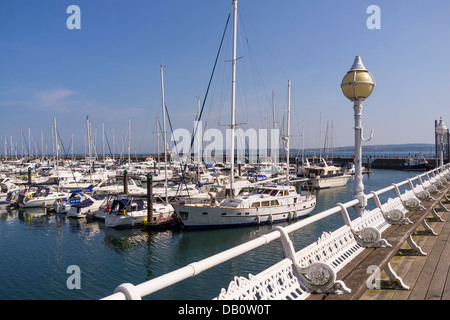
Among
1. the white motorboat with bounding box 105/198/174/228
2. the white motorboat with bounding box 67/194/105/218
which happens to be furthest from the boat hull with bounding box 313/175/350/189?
the white motorboat with bounding box 67/194/105/218

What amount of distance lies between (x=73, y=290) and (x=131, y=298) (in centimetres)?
A: 1455

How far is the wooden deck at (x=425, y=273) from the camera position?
4.69 meters

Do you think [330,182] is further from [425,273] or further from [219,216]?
[425,273]

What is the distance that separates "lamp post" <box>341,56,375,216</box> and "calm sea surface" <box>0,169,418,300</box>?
29.3 ft

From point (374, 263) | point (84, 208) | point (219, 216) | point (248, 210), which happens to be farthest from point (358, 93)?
point (84, 208)

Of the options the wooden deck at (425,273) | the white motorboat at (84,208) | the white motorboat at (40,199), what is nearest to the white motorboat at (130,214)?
the white motorboat at (84,208)

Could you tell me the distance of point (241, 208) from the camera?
25375mm

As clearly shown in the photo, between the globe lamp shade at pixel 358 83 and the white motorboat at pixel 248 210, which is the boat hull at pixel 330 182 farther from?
the globe lamp shade at pixel 358 83

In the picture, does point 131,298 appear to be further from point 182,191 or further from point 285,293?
point 182,191

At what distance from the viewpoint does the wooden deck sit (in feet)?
15.4

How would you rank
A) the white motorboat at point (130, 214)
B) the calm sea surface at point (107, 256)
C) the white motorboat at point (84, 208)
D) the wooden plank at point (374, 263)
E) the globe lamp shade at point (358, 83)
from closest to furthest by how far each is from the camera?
the wooden plank at point (374, 263) → the globe lamp shade at point (358, 83) → the calm sea surface at point (107, 256) → the white motorboat at point (130, 214) → the white motorboat at point (84, 208)

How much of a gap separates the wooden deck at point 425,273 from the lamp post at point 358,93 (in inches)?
51.7

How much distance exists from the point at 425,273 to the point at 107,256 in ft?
57.7

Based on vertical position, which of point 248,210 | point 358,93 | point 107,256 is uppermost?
point 358,93
